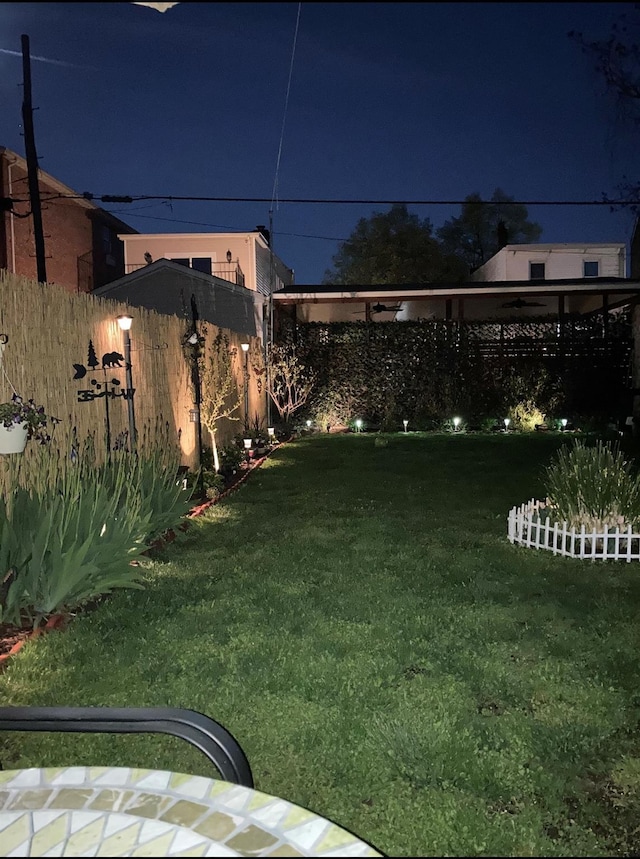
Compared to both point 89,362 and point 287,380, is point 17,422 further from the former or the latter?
point 287,380

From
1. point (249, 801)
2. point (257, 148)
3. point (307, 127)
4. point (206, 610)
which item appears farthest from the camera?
point (257, 148)

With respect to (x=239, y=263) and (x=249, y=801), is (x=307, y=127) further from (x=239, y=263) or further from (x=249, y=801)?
(x=249, y=801)

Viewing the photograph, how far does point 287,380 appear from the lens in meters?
16.2

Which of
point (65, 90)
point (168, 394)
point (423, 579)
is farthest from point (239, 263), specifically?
point (423, 579)

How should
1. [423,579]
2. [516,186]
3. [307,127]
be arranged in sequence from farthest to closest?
[516,186]
[307,127]
[423,579]

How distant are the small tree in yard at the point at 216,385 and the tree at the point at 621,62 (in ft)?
23.0

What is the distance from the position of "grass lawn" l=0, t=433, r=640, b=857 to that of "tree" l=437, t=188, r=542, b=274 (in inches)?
1560

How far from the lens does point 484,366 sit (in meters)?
17.6

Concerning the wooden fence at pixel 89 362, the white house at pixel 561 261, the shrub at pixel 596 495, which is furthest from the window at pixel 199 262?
the shrub at pixel 596 495

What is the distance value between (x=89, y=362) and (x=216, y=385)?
427cm

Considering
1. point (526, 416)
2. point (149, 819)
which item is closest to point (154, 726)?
point (149, 819)

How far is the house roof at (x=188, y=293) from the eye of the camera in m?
19.0

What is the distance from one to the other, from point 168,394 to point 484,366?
10.5m

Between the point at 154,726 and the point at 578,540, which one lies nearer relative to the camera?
the point at 154,726
